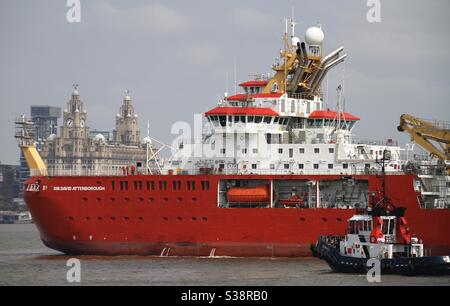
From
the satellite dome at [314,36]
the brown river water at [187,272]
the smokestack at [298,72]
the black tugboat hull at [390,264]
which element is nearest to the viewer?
the brown river water at [187,272]

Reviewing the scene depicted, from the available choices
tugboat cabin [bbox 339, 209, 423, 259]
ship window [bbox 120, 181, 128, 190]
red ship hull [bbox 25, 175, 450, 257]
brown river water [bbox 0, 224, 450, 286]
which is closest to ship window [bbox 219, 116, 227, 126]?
red ship hull [bbox 25, 175, 450, 257]

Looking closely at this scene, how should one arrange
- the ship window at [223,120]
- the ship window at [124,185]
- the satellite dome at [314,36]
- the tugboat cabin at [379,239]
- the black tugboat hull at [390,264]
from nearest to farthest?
the black tugboat hull at [390,264] → the tugboat cabin at [379,239] → the ship window at [124,185] → the ship window at [223,120] → the satellite dome at [314,36]

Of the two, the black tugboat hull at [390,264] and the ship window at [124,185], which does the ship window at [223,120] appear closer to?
the ship window at [124,185]

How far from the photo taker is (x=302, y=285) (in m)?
45.2

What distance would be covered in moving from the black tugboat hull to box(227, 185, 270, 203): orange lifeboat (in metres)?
7.37

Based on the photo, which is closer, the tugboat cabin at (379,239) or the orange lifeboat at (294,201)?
the tugboat cabin at (379,239)

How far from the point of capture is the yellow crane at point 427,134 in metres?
56.0

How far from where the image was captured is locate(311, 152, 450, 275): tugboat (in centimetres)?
4788

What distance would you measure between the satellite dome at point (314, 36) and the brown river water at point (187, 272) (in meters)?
13.8

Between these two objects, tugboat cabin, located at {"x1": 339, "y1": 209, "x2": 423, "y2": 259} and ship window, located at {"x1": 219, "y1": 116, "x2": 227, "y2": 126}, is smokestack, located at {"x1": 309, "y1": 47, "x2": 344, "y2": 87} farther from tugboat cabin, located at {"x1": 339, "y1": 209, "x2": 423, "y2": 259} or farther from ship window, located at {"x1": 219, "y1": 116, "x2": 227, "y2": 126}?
tugboat cabin, located at {"x1": 339, "y1": 209, "x2": 423, "y2": 259}

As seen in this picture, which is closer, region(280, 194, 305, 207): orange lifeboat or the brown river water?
the brown river water

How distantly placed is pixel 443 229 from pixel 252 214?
10.1 meters

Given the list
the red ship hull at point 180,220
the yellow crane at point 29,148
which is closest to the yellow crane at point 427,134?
the red ship hull at point 180,220
